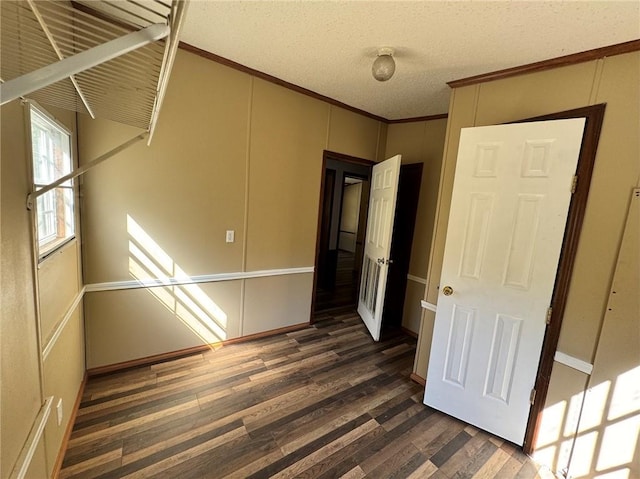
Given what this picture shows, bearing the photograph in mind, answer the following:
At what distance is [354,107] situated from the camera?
3057 millimetres

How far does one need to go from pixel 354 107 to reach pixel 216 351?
9.44 feet

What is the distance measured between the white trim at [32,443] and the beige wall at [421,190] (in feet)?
9.98

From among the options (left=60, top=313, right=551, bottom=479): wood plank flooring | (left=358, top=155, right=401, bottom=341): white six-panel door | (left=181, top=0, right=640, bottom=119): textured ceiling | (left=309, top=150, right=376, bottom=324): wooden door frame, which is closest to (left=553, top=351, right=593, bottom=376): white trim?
(left=60, top=313, right=551, bottom=479): wood plank flooring

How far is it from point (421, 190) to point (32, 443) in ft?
11.0

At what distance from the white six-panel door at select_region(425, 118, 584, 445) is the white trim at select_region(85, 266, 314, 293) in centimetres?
159

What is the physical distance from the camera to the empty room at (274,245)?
1.19 metres

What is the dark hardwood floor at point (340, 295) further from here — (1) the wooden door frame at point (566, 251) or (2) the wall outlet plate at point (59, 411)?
(2) the wall outlet plate at point (59, 411)

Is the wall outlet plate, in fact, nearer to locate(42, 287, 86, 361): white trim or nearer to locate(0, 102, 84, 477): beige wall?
locate(0, 102, 84, 477): beige wall

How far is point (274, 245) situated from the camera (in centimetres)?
283

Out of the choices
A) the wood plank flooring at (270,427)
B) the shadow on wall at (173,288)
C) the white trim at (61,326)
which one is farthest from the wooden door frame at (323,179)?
the white trim at (61,326)

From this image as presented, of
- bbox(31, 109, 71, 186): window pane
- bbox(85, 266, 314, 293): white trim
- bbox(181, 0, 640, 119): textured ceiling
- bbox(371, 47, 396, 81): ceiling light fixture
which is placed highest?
bbox(181, 0, 640, 119): textured ceiling

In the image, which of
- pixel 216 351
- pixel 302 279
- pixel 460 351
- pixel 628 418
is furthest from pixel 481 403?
pixel 216 351

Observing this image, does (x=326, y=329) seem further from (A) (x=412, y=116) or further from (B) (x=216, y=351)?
(A) (x=412, y=116)

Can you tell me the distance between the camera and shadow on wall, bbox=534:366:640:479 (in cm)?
143
